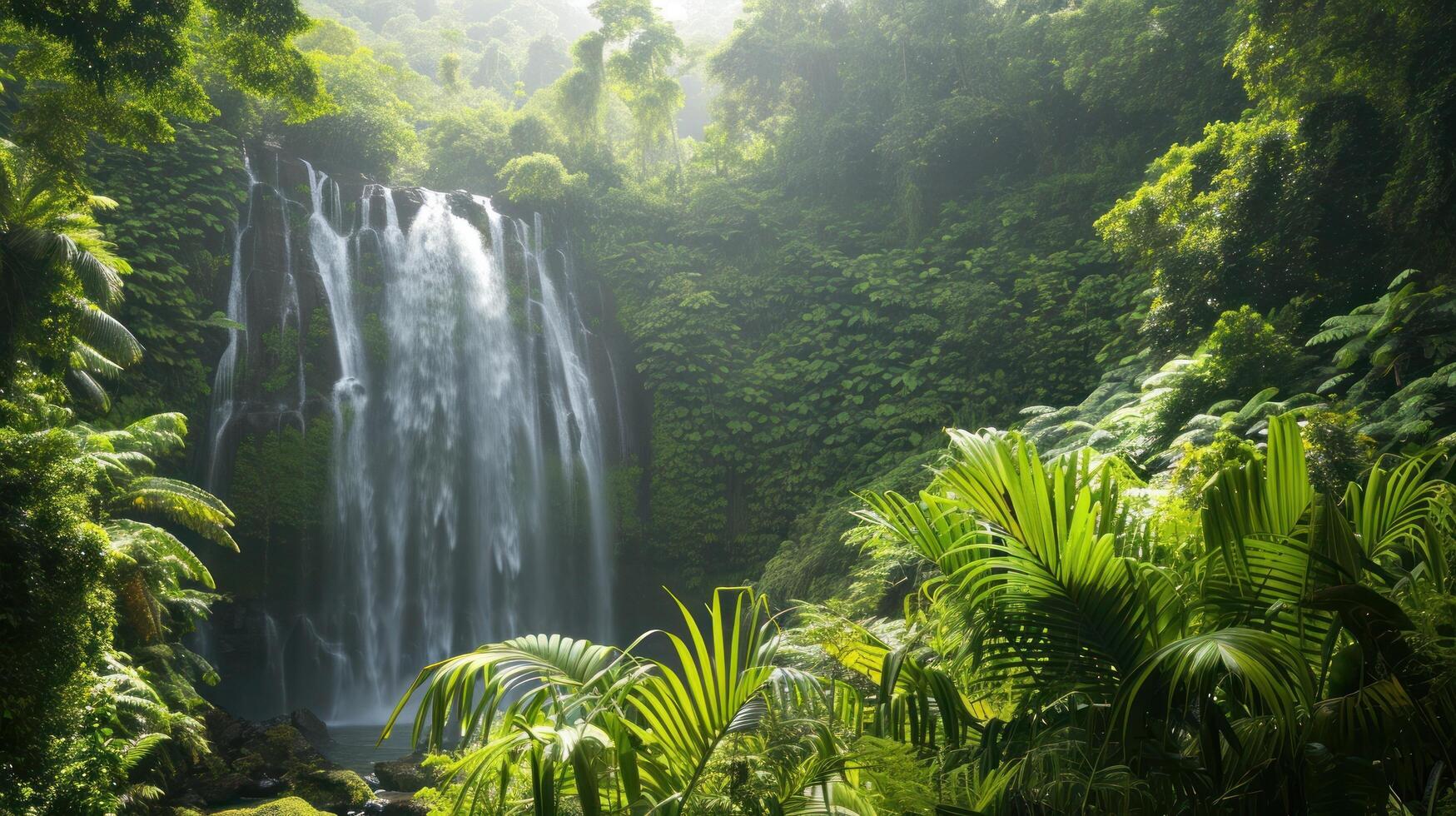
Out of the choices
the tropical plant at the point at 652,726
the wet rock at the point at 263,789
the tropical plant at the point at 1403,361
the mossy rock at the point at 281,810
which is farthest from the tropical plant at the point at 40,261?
the tropical plant at the point at 1403,361

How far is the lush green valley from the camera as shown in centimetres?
280

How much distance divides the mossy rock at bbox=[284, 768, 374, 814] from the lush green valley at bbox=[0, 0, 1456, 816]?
6 centimetres

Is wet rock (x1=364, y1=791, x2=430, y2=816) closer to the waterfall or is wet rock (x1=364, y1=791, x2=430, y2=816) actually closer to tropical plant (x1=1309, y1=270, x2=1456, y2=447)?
the waterfall

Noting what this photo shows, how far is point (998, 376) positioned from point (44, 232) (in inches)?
486

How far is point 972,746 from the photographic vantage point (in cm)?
313

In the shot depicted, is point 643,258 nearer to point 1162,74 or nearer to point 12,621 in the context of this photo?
point 1162,74

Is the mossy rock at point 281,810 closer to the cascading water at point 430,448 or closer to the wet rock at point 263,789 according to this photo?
the wet rock at point 263,789

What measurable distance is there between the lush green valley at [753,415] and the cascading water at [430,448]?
0.07 m

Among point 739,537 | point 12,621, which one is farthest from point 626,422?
point 12,621

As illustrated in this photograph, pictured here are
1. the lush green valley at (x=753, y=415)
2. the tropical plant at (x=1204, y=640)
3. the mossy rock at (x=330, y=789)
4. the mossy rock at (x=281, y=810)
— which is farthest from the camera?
the mossy rock at (x=330, y=789)

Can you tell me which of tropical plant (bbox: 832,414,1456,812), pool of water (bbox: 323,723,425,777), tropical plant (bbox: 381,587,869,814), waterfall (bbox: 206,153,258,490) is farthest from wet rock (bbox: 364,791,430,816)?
tropical plant (bbox: 832,414,1456,812)

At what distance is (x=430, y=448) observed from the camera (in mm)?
14508

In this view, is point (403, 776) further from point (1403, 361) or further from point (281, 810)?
point (1403, 361)

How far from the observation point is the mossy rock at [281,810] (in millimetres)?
7461
